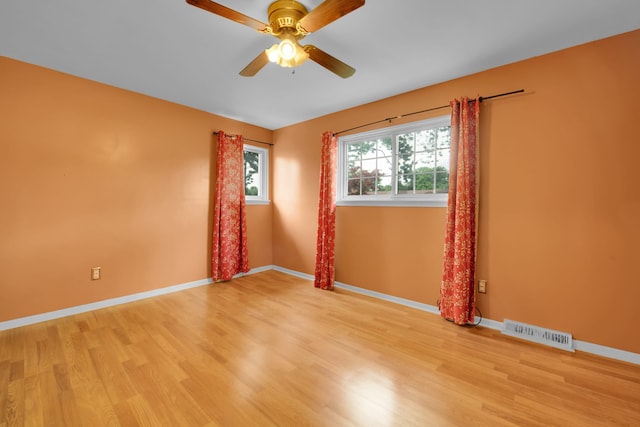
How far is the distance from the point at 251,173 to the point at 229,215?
38.1 inches

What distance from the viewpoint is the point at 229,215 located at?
13.1 ft

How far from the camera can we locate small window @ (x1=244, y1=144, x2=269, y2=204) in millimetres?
4508

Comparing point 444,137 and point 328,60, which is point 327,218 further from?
point 328,60

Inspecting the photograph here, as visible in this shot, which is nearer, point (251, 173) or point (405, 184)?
point (405, 184)

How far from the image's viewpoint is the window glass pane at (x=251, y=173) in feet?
14.8

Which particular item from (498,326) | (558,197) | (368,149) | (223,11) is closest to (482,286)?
(498,326)

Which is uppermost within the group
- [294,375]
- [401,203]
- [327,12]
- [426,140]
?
[327,12]

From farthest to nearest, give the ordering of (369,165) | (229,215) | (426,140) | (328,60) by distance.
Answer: (229,215) < (369,165) < (426,140) < (328,60)

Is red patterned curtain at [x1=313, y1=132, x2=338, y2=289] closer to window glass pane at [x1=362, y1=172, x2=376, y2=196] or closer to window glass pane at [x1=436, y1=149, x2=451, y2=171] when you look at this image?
window glass pane at [x1=362, y1=172, x2=376, y2=196]

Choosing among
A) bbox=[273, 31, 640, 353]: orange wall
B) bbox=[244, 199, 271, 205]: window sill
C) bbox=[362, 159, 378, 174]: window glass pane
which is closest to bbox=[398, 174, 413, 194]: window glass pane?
bbox=[273, 31, 640, 353]: orange wall

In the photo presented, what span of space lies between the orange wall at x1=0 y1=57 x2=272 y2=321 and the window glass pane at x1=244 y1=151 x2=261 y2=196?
0.72 m

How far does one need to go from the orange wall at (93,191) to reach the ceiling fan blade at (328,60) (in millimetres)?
2469

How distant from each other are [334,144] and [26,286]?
12.0ft

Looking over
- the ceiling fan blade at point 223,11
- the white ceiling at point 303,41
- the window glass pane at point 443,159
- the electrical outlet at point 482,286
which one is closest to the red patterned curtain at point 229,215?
the white ceiling at point 303,41
